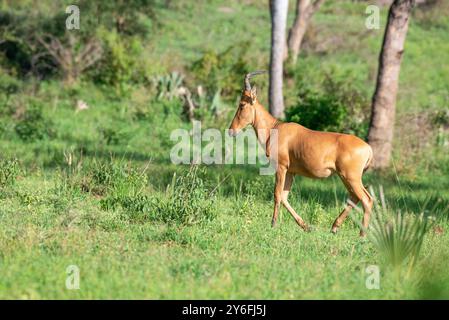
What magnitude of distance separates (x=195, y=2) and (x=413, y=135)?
747 inches

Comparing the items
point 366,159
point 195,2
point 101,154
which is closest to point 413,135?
point 101,154

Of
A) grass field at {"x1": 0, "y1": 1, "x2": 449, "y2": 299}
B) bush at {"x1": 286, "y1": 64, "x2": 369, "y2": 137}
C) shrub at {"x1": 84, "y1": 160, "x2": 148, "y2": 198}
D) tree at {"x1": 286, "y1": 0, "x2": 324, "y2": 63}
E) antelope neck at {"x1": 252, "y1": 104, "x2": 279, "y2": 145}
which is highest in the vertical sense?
tree at {"x1": 286, "y1": 0, "x2": 324, "y2": 63}

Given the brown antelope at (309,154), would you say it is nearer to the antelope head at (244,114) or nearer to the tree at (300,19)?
the antelope head at (244,114)

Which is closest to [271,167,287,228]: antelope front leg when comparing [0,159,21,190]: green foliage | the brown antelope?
the brown antelope

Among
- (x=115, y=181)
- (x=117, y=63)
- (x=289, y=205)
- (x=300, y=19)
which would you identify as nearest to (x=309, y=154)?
(x=289, y=205)

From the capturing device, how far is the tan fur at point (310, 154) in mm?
9539

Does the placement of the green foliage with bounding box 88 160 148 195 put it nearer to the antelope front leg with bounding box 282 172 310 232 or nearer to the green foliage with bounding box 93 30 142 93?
the antelope front leg with bounding box 282 172 310 232

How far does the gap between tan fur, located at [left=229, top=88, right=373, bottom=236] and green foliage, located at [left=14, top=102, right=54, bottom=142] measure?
290 inches

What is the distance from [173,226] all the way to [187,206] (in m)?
0.30

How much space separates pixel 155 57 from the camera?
23938 mm

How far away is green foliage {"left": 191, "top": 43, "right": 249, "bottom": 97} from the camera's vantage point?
21.0 m

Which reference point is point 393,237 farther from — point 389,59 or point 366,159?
point 389,59

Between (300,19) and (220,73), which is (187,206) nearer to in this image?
(220,73)

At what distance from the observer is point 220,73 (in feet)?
70.4
